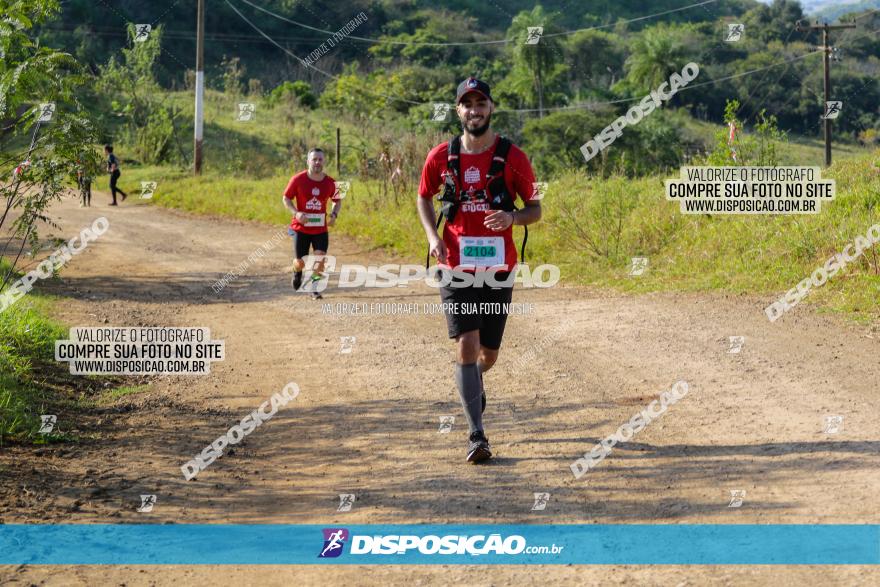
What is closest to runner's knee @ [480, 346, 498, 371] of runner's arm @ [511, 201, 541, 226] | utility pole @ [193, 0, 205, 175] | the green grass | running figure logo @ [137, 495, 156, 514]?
runner's arm @ [511, 201, 541, 226]

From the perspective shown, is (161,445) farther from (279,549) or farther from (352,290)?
(352,290)

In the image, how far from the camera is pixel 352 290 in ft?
46.0

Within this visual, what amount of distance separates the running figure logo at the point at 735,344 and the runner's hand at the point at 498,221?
370cm

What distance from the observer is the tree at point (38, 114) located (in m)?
8.09

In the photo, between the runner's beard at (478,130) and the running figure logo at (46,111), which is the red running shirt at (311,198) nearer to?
Result: the running figure logo at (46,111)

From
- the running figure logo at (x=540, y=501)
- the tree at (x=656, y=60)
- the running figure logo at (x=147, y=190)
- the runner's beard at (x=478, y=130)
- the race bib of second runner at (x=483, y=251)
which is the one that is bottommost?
the running figure logo at (x=540, y=501)

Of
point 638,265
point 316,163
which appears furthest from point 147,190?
point 638,265

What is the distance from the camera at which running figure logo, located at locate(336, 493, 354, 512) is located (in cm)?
574

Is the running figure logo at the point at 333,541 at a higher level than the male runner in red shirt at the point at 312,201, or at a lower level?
lower

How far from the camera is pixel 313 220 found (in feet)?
43.1

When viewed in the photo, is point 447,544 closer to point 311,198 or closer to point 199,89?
point 311,198

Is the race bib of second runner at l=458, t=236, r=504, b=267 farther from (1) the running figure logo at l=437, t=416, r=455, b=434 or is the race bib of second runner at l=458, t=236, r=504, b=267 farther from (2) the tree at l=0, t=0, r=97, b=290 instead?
(2) the tree at l=0, t=0, r=97, b=290

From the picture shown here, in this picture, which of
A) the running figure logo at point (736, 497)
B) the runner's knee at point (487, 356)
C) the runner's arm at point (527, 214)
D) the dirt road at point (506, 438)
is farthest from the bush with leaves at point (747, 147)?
the running figure logo at point (736, 497)

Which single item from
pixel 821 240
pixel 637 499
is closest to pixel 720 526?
pixel 637 499
